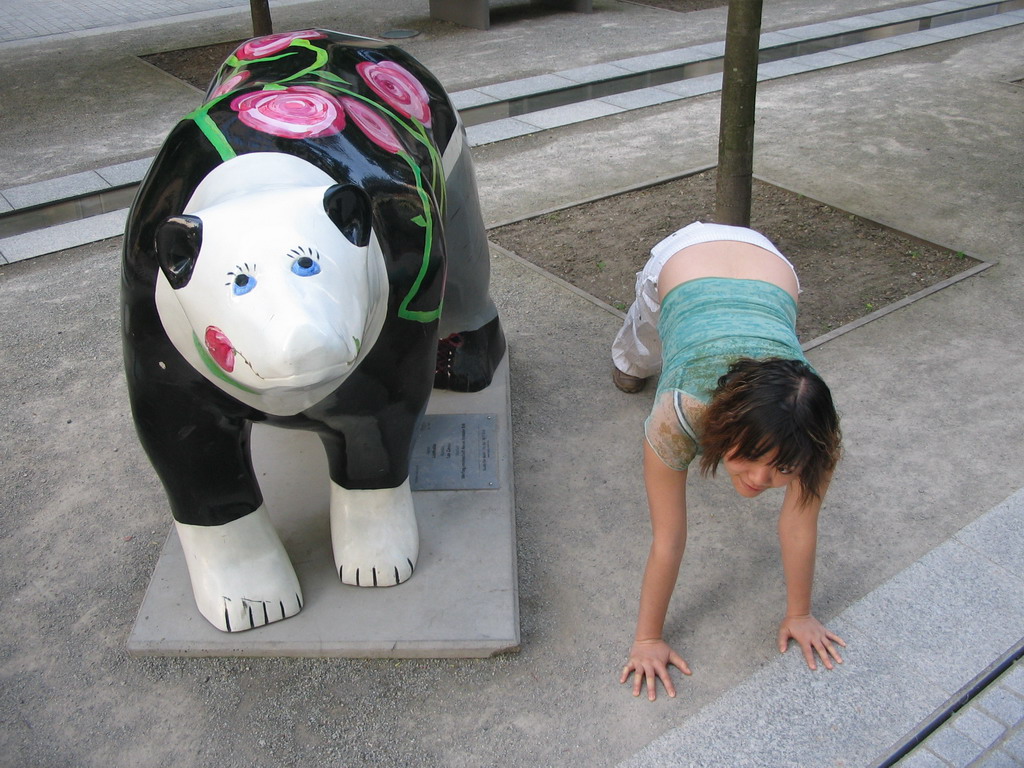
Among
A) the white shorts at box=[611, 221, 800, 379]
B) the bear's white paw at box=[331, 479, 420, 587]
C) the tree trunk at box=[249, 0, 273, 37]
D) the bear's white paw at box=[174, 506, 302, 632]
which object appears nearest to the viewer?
the bear's white paw at box=[174, 506, 302, 632]

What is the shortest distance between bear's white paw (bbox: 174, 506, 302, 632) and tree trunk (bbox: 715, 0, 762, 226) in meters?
2.82

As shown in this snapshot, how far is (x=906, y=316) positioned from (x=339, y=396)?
2.85m

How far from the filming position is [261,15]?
278 inches

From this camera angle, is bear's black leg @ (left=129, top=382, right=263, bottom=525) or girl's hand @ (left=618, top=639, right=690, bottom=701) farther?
girl's hand @ (left=618, top=639, right=690, bottom=701)

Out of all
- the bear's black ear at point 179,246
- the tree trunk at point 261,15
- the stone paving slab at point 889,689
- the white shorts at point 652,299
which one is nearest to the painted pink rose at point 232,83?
the bear's black ear at point 179,246

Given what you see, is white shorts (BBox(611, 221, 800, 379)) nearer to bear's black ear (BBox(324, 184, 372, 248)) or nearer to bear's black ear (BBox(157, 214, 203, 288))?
bear's black ear (BBox(324, 184, 372, 248))

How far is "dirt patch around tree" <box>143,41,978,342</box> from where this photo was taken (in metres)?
4.29

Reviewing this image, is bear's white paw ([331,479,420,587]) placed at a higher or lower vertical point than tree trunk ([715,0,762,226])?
lower

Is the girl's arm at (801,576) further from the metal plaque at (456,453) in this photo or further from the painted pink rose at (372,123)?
the painted pink rose at (372,123)

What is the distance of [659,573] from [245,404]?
1079mm

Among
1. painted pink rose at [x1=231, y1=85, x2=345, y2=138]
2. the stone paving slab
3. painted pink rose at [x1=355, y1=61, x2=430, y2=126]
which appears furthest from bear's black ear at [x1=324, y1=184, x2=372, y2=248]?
the stone paving slab

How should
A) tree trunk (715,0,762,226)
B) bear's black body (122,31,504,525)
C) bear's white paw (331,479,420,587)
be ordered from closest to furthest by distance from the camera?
1. bear's black body (122,31,504,525)
2. bear's white paw (331,479,420,587)
3. tree trunk (715,0,762,226)

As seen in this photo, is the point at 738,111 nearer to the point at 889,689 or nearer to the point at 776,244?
the point at 776,244

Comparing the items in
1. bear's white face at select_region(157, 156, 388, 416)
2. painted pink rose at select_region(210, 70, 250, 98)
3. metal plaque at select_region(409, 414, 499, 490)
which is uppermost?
painted pink rose at select_region(210, 70, 250, 98)
